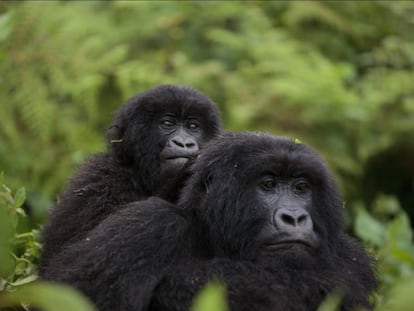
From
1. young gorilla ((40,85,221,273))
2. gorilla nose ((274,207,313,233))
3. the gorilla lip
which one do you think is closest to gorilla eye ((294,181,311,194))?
gorilla nose ((274,207,313,233))

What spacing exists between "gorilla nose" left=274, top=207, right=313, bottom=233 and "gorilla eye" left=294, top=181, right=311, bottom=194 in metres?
0.14

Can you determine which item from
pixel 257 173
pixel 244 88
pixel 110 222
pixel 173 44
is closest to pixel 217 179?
pixel 257 173

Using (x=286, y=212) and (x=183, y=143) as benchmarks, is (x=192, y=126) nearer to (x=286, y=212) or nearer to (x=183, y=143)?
(x=183, y=143)

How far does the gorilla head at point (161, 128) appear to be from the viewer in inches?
183

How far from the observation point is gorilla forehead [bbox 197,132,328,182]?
11.1ft

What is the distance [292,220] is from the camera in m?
3.29

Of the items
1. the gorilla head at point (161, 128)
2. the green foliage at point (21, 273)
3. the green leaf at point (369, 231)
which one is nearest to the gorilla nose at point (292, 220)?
the green foliage at point (21, 273)

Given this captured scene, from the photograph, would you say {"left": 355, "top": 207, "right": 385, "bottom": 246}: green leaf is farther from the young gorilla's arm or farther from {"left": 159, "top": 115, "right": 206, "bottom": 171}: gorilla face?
the young gorilla's arm

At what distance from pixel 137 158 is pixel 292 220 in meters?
1.56

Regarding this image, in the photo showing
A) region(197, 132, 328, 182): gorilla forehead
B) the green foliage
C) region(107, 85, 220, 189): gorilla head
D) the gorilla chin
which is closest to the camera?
the green foliage

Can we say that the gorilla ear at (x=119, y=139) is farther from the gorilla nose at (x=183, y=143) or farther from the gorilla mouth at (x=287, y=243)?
the gorilla mouth at (x=287, y=243)

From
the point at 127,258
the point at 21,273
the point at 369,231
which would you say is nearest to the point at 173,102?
the point at 21,273

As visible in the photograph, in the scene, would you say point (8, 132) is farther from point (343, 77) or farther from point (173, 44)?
point (343, 77)

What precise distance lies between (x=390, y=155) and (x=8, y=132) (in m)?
3.31
